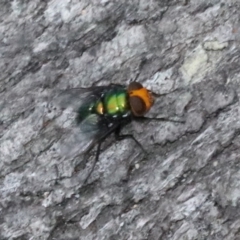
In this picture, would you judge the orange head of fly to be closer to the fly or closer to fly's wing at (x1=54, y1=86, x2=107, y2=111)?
the fly

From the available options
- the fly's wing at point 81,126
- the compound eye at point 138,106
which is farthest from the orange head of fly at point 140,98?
the fly's wing at point 81,126

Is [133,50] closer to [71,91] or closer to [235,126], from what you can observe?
[71,91]

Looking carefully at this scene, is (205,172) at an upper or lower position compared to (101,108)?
lower

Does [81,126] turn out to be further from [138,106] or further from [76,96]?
[138,106]

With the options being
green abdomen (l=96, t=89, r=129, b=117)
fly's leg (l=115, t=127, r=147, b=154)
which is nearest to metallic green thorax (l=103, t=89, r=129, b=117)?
green abdomen (l=96, t=89, r=129, b=117)

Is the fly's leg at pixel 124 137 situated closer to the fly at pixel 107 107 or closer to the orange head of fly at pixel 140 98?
the fly at pixel 107 107

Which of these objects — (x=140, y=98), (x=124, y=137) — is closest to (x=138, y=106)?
(x=140, y=98)

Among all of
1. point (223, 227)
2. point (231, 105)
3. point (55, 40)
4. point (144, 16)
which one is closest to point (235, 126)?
point (231, 105)
